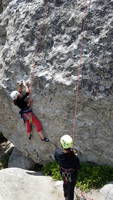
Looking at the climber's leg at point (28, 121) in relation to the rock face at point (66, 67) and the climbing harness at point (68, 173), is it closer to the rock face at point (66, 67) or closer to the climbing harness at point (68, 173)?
the rock face at point (66, 67)

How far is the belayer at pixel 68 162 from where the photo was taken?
9758mm

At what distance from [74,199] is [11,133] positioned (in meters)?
4.04

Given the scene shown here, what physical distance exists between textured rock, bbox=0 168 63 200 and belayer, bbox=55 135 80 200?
1261 mm

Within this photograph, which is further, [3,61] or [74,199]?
[3,61]

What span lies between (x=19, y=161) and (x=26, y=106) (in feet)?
9.19

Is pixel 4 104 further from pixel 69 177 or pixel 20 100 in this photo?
pixel 69 177

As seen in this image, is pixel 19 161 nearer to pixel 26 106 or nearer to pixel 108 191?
pixel 26 106

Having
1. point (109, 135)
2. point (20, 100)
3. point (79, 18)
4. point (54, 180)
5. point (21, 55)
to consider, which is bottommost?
point (54, 180)

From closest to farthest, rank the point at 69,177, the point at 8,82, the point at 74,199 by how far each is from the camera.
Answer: the point at 69,177, the point at 74,199, the point at 8,82

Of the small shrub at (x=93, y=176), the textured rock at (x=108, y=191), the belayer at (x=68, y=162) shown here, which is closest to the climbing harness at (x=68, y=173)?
the belayer at (x=68, y=162)

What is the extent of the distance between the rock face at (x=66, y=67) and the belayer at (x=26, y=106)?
19 cm

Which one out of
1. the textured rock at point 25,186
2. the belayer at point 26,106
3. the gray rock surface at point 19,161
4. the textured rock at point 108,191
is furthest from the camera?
the gray rock surface at point 19,161

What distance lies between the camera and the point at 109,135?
455 inches

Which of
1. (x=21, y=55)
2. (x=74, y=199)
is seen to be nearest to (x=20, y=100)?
(x=21, y=55)
